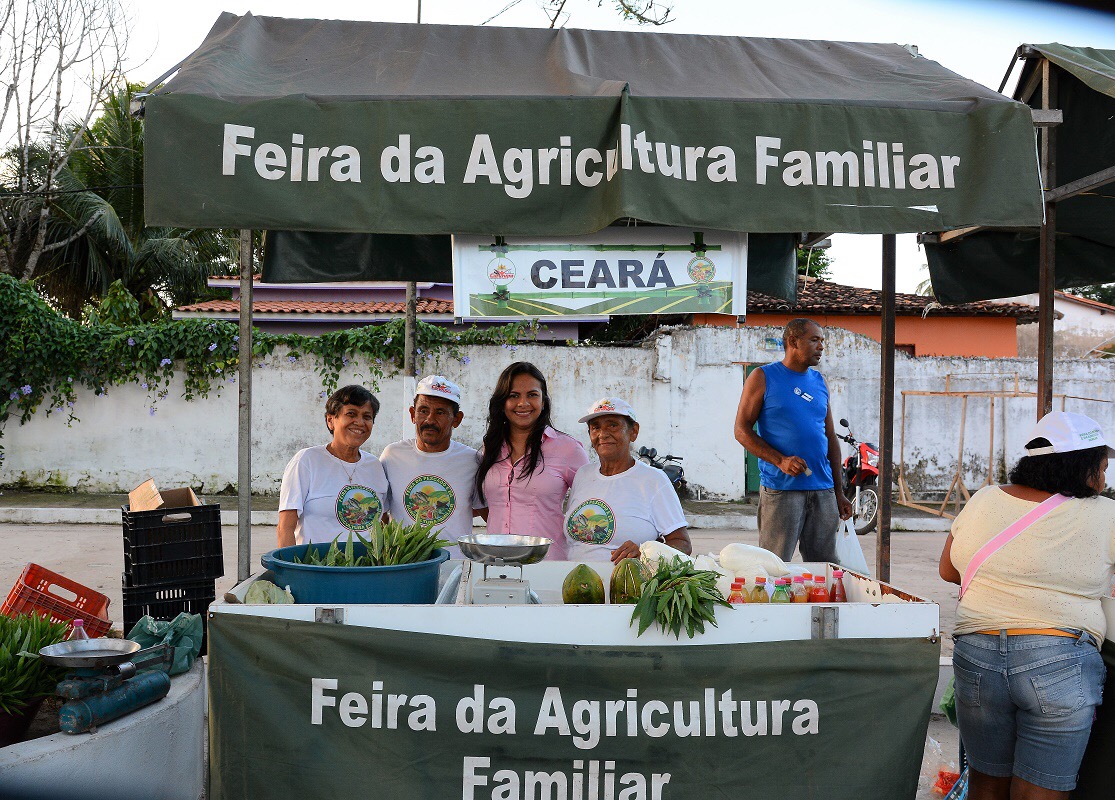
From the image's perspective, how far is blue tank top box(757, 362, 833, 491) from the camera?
5.05 m

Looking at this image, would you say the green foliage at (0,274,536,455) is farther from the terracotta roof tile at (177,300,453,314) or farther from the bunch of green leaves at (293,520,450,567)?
the bunch of green leaves at (293,520,450,567)

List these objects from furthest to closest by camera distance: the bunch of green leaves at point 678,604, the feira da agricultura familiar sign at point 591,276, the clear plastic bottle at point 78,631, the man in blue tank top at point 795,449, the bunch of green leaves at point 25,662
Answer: the man in blue tank top at point 795,449
the clear plastic bottle at point 78,631
the feira da agricultura familiar sign at point 591,276
the bunch of green leaves at point 25,662
the bunch of green leaves at point 678,604

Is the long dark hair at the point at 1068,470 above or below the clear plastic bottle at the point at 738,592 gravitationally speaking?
above

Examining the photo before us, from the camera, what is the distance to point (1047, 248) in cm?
427

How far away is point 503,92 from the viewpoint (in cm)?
326

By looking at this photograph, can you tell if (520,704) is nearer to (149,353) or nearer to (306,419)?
(306,419)

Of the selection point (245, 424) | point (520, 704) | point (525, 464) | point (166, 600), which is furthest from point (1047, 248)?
point (166, 600)

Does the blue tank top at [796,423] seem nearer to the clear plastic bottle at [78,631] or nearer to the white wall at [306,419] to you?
the clear plastic bottle at [78,631]

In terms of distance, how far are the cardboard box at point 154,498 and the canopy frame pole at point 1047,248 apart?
3988 millimetres

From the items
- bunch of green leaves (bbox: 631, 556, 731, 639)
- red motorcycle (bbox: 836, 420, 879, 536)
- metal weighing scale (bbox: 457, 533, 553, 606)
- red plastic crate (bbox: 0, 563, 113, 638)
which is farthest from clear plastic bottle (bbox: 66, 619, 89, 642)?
red motorcycle (bbox: 836, 420, 879, 536)

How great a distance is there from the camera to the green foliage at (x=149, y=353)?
13141mm

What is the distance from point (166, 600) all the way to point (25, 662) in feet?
2.74

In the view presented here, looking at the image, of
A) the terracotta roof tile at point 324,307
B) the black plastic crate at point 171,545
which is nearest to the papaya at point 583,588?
the black plastic crate at point 171,545

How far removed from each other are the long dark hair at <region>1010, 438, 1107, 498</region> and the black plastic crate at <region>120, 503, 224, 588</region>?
3148mm
